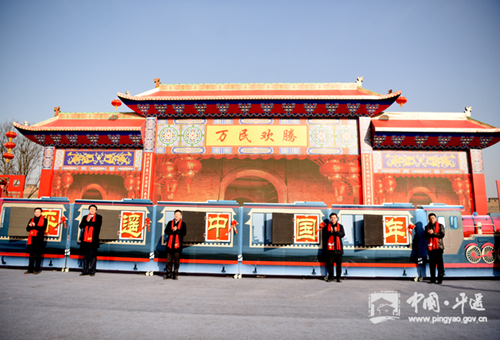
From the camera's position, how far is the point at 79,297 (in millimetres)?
4609

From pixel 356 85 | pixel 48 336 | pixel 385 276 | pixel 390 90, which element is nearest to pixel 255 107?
pixel 356 85

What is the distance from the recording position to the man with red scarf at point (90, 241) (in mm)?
6871

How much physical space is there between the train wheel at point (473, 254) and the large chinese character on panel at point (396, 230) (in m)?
1.52

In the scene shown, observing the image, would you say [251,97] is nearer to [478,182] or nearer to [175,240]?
[175,240]

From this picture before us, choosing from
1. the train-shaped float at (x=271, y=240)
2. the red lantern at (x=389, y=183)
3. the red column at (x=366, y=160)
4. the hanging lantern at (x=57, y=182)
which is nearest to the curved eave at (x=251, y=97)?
the red column at (x=366, y=160)

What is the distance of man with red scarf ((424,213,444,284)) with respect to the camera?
6648 millimetres

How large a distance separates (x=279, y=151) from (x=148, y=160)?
5.65 m

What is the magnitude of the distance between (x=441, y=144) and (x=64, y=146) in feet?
54.5

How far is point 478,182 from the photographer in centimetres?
1248

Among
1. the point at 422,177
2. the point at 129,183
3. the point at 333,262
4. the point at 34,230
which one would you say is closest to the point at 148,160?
the point at 129,183

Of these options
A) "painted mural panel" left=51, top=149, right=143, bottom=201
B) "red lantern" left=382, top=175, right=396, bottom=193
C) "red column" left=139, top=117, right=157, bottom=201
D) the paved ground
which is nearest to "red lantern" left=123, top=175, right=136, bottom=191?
"painted mural panel" left=51, top=149, right=143, bottom=201

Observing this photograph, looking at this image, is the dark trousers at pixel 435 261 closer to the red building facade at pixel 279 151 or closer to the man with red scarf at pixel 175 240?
the red building facade at pixel 279 151

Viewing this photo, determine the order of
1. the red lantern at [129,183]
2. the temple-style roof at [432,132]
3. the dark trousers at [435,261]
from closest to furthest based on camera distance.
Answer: the dark trousers at [435,261], the temple-style roof at [432,132], the red lantern at [129,183]

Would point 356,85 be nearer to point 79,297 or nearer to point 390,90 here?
point 390,90
